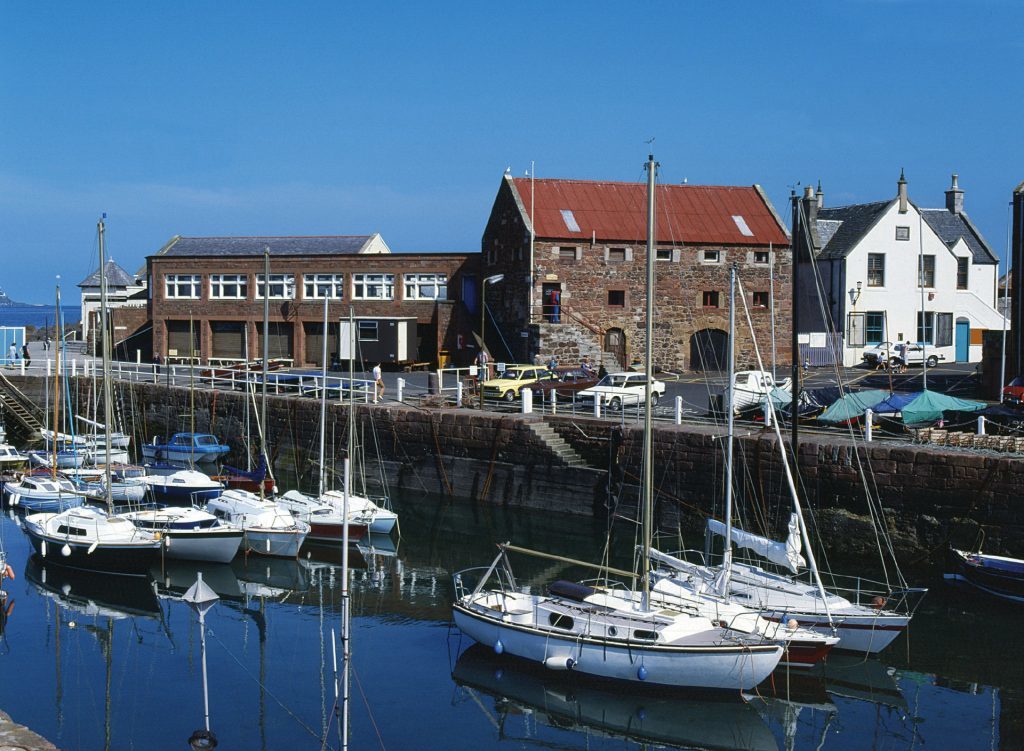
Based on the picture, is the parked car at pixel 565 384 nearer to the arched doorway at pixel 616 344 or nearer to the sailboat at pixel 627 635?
the arched doorway at pixel 616 344

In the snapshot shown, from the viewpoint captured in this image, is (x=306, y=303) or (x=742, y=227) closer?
(x=742, y=227)

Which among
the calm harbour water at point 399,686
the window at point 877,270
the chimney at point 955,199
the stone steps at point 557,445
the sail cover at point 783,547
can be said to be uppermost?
the chimney at point 955,199

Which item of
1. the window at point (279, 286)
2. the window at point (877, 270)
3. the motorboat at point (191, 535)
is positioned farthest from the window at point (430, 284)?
the motorboat at point (191, 535)

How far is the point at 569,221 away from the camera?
53.5m

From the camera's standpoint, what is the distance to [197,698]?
2050cm

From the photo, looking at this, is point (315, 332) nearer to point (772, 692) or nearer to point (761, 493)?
point (761, 493)

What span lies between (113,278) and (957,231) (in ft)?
167

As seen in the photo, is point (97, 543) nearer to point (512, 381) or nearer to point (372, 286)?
point (512, 381)

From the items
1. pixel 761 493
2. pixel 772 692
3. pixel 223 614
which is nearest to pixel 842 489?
pixel 761 493

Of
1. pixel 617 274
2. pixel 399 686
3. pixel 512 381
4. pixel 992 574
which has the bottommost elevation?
pixel 399 686

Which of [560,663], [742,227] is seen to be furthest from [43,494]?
→ [742,227]

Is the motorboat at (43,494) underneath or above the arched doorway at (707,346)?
underneath

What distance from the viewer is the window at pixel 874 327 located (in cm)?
5519

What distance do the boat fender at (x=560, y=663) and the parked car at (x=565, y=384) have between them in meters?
21.5
